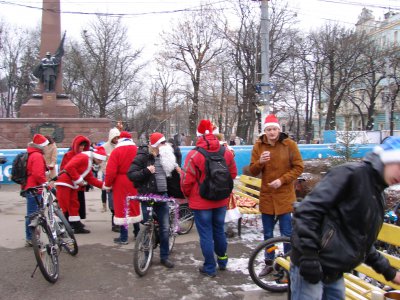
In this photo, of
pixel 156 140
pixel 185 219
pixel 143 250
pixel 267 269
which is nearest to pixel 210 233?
pixel 267 269

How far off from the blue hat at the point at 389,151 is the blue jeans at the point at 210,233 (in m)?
2.73

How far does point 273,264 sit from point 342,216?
2.11 meters

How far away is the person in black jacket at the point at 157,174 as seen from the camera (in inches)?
196

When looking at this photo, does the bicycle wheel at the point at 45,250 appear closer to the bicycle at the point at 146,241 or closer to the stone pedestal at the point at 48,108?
the bicycle at the point at 146,241

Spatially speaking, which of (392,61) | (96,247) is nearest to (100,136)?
(96,247)

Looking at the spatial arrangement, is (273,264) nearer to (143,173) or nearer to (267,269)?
(267,269)

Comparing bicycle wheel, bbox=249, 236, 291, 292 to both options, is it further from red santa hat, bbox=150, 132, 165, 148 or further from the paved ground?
red santa hat, bbox=150, 132, 165, 148

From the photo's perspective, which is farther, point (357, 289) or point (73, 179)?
point (73, 179)

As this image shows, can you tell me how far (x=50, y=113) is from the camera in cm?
1972

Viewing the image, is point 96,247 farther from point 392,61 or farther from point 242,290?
point 392,61

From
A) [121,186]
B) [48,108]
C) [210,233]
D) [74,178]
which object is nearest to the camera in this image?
[210,233]

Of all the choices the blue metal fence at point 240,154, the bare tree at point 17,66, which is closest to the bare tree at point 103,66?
the bare tree at point 17,66

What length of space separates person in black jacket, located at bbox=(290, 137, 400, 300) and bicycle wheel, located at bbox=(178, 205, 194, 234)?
4716mm

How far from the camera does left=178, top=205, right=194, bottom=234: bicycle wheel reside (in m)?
6.93
